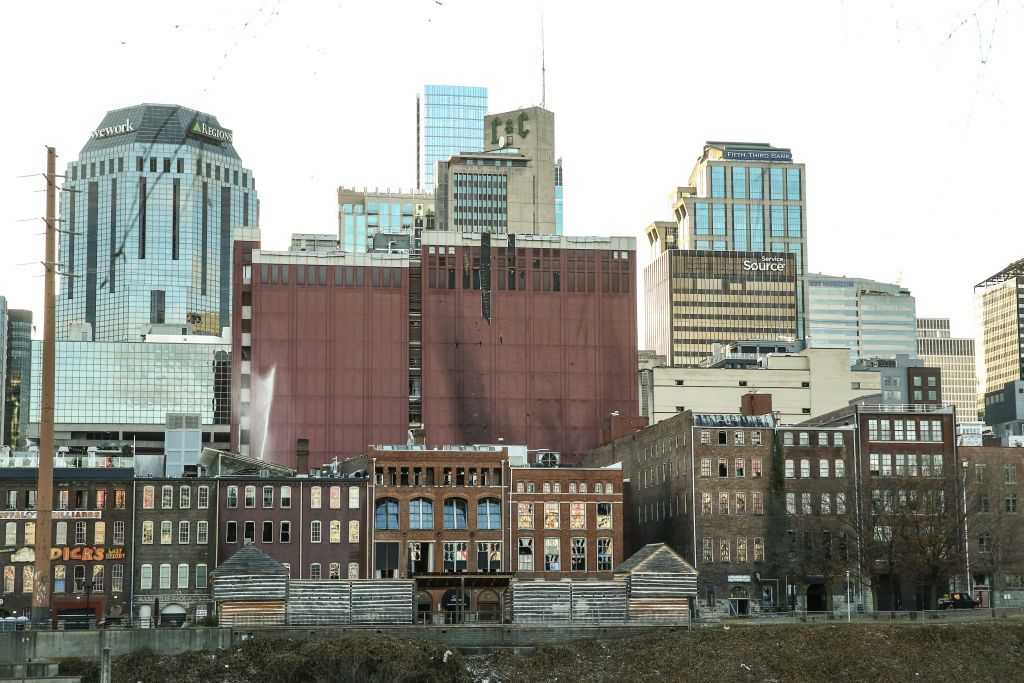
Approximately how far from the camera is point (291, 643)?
11112 centimetres

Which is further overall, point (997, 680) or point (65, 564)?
point (65, 564)

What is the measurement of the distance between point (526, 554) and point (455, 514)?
8.42 meters

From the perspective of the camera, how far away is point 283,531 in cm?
14575

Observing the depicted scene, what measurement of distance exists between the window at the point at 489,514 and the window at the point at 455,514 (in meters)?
1.60

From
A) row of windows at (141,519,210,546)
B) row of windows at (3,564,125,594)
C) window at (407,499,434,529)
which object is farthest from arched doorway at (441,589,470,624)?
row of windows at (3,564,125,594)

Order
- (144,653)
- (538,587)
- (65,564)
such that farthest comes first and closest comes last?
(65,564), (538,587), (144,653)

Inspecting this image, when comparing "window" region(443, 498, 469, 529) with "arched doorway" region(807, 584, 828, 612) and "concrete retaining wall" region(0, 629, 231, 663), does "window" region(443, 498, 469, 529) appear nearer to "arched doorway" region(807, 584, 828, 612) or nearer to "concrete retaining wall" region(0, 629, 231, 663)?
"arched doorway" region(807, 584, 828, 612)

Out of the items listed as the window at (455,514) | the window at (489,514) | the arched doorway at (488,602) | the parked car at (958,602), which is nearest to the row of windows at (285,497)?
the window at (455,514)

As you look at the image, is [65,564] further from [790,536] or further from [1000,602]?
[1000,602]

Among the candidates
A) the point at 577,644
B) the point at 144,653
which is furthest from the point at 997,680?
the point at 144,653

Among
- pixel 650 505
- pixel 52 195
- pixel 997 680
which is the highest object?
pixel 52 195

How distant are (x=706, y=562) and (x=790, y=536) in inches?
337

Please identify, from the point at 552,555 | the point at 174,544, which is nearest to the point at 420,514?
the point at 552,555

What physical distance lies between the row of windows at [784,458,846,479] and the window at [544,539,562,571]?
23929mm
